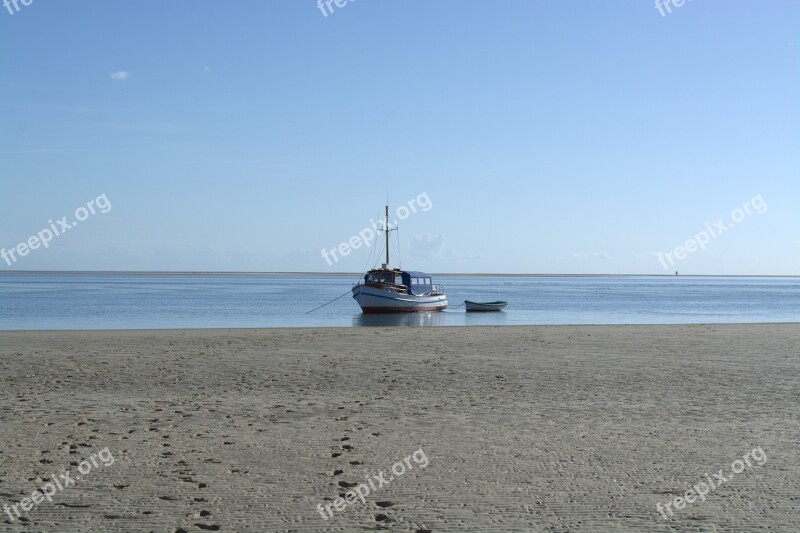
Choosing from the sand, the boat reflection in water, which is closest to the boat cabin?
the boat reflection in water

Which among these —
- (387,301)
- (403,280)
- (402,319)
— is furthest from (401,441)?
(403,280)

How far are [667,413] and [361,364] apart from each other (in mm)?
8509

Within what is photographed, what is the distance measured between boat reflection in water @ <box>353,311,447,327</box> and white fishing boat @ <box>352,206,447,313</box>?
0.65m

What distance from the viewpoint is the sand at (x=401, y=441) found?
7.14 metres

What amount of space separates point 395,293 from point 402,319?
6.00 metres

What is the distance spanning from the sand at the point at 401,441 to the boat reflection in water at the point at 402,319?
25.1 metres

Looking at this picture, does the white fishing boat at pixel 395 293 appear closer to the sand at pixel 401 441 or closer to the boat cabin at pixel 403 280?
the boat cabin at pixel 403 280

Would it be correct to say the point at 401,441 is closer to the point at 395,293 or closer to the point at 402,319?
the point at 402,319

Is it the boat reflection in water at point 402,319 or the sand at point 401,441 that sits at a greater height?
the sand at point 401,441

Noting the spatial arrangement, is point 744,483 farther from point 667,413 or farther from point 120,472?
point 120,472

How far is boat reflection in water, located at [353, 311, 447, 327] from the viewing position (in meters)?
45.6

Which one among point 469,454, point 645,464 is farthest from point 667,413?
point 469,454

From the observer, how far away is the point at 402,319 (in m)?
50.6

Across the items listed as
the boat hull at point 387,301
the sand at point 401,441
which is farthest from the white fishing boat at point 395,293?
the sand at point 401,441
